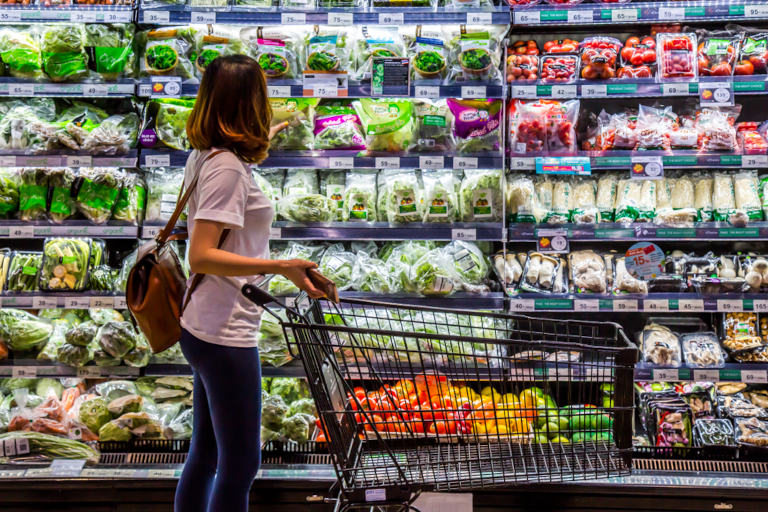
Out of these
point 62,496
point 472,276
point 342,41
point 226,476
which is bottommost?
point 62,496

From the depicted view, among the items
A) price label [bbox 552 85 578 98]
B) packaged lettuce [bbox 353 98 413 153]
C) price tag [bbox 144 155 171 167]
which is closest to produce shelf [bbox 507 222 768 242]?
price label [bbox 552 85 578 98]

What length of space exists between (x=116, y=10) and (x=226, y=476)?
2.21m

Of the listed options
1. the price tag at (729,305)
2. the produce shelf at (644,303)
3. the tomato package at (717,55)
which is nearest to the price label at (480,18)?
the tomato package at (717,55)

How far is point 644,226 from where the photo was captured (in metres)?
3.20

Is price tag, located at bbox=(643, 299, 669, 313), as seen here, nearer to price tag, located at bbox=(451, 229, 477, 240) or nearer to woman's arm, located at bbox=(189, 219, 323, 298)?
price tag, located at bbox=(451, 229, 477, 240)

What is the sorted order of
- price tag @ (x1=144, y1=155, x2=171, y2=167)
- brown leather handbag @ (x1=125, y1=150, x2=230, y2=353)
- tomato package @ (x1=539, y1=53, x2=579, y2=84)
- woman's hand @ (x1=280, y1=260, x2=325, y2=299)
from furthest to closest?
tomato package @ (x1=539, y1=53, x2=579, y2=84), price tag @ (x1=144, y1=155, x2=171, y2=167), brown leather handbag @ (x1=125, y1=150, x2=230, y2=353), woman's hand @ (x1=280, y1=260, x2=325, y2=299)

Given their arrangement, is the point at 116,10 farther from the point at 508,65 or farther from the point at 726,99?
the point at 726,99

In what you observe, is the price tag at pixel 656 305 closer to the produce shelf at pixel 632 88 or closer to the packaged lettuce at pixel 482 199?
the packaged lettuce at pixel 482 199

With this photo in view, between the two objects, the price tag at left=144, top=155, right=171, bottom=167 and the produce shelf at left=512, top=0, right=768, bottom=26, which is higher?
the produce shelf at left=512, top=0, right=768, bottom=26

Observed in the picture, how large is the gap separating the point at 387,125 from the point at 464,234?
605mm

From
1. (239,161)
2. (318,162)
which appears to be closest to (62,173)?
(318,162)

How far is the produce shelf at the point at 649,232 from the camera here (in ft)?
10.4

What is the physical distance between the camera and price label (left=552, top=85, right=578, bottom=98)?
314 cm

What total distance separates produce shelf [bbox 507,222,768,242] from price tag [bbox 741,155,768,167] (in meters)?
0.27
